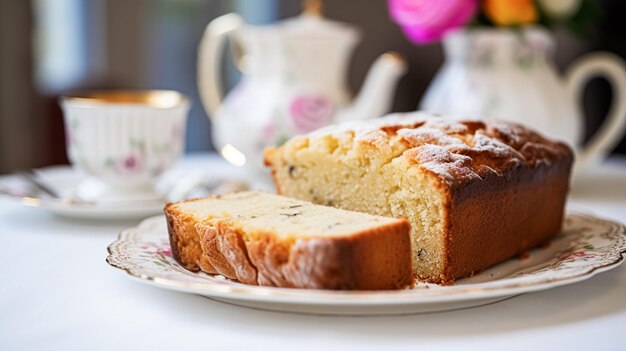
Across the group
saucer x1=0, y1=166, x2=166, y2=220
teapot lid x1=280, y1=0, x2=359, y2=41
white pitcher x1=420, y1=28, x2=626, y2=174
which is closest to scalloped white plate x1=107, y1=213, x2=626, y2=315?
saucer x1=0, y1=166, x2=166, y2=220

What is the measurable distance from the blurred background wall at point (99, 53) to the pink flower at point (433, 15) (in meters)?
1.98

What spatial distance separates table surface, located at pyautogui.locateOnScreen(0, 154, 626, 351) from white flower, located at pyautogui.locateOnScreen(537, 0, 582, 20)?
1.22 metres

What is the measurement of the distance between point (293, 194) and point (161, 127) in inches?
26.0

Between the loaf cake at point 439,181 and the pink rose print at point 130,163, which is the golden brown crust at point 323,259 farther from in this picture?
the pink rose print at point 130,163

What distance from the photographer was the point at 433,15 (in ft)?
7.61

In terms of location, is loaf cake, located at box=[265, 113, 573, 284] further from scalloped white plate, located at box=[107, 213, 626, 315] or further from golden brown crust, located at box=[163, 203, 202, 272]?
golden brown crust, located at box=[163, 203, 202, 272]

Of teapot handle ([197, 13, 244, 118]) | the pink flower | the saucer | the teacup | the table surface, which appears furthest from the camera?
teapot handle ([197, 13, 244, 118])

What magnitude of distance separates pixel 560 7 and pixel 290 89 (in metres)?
0.90

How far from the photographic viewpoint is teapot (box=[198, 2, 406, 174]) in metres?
2.33

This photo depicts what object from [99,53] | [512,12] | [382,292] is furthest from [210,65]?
[99,53]

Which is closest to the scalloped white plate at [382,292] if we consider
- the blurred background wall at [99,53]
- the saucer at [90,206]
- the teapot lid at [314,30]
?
the saucer at [90,206]

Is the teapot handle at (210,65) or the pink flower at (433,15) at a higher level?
the pink flower at (433,15)

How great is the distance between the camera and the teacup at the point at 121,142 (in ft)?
6.73

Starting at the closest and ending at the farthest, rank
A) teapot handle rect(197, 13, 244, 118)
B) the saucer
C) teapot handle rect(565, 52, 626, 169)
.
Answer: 1. the saucer
2. teapot handle rect(565, 52, 626, 169)
3. teapot handle rect(197, 13, 244, 118)
